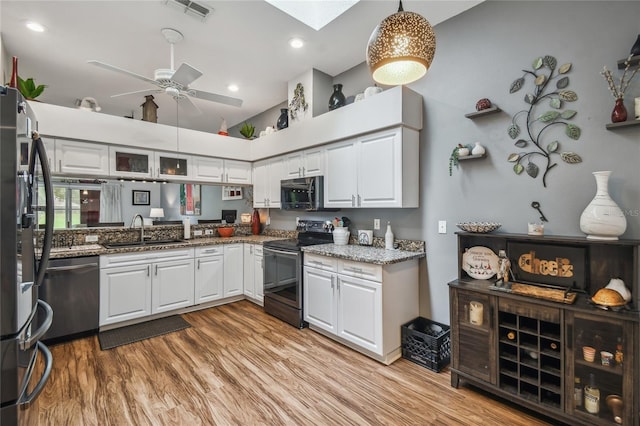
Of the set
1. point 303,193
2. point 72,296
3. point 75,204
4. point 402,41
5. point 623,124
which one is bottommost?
point 72,296

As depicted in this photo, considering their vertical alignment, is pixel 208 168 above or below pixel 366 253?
above

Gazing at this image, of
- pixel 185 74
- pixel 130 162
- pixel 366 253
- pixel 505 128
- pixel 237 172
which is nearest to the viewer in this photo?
pixel 505 128

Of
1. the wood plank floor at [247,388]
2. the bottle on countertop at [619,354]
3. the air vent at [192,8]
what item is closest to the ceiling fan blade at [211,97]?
the air vent at [192,8]

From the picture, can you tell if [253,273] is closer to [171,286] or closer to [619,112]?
[171,286]

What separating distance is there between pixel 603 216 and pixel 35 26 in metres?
4.75

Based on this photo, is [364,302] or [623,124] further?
[364,302]

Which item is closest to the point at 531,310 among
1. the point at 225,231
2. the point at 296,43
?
the point at 296,43

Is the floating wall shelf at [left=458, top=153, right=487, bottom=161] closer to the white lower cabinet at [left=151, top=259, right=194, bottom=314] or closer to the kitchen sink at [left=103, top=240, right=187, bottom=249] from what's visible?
the white lower cabinet at [left=151, top=259, right=194, bottom=314]

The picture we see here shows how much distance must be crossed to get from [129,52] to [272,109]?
2.16 metres

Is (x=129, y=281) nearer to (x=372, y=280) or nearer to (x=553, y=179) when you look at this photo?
(x=372, y=280)

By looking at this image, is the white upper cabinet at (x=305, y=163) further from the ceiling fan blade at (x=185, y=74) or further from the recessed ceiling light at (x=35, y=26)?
the recessed ceiling light at (x=35, y=26)

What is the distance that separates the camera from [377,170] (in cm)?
294

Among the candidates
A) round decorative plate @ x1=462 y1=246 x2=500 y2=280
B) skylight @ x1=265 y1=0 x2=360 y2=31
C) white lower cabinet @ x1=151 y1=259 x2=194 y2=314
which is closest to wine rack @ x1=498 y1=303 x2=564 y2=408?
round decorative plate @ x1=462 y1=246 x2=500 y2=280

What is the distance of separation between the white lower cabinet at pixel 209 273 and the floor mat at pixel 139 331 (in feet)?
1.32
